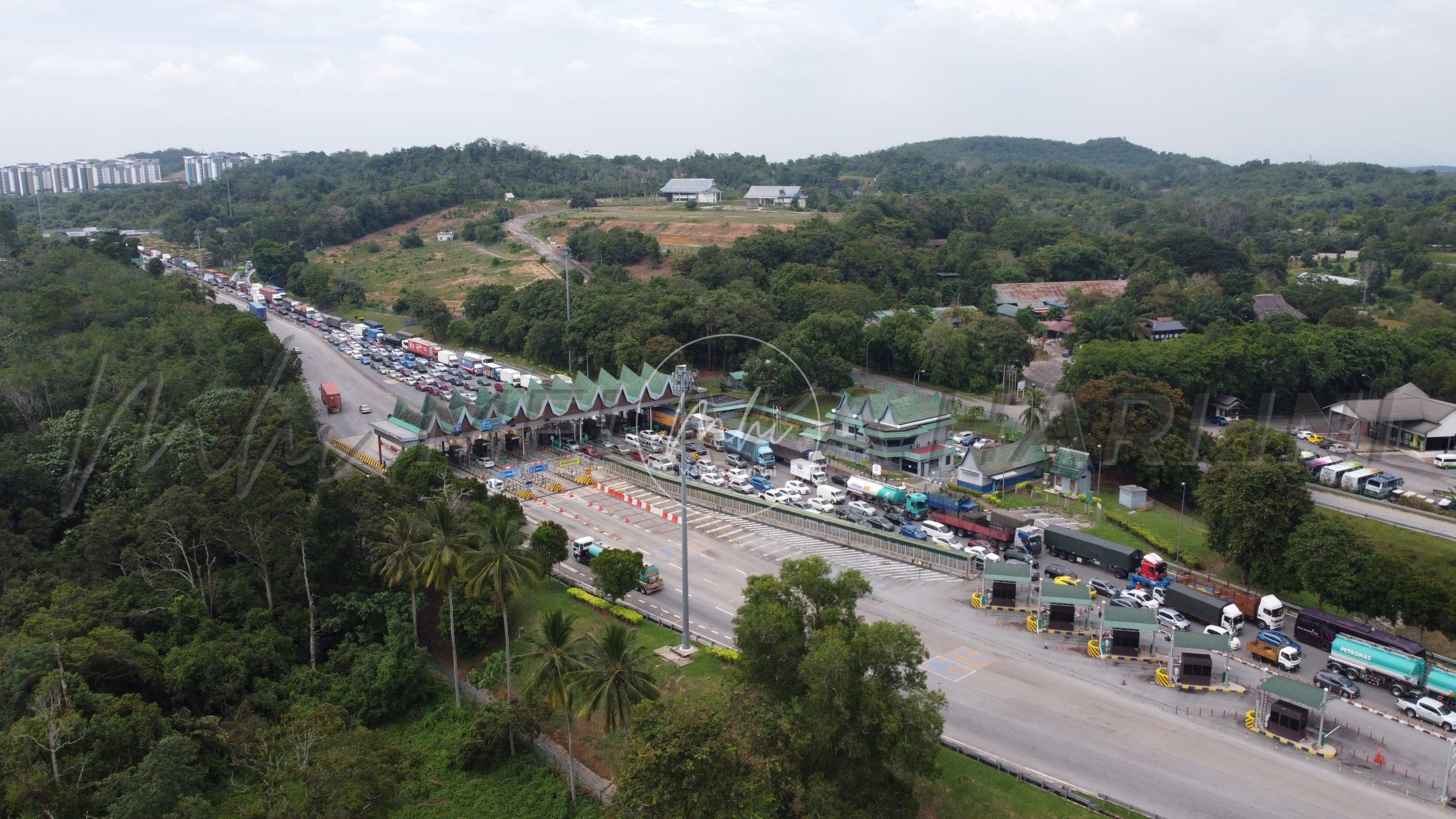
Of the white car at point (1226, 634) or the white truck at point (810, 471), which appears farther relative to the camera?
the white truck at point (810, 471)

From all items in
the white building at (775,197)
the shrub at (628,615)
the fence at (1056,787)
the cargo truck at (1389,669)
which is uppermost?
the white building at (775,197)

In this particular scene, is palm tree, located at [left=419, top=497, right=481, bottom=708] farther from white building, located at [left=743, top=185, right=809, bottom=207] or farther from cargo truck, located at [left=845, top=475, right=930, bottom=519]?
white building, located at [left=743, top=185, right=809, bottom=207]

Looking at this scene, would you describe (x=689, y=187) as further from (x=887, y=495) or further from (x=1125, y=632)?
(x=1125, y=632)

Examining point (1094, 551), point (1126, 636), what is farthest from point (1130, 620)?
point (1094, 551)

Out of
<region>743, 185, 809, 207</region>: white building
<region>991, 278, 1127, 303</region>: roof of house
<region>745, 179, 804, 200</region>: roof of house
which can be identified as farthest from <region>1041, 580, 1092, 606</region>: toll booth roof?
<region>745, 179, 804, 200</region>: roof of house

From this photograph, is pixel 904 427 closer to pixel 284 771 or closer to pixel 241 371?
pixel 284 771

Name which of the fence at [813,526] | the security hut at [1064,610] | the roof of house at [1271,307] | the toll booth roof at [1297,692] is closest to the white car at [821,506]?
the fence at [813,526]

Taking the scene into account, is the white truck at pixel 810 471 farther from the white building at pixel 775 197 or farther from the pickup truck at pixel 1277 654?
the white building at pixel 775 197
